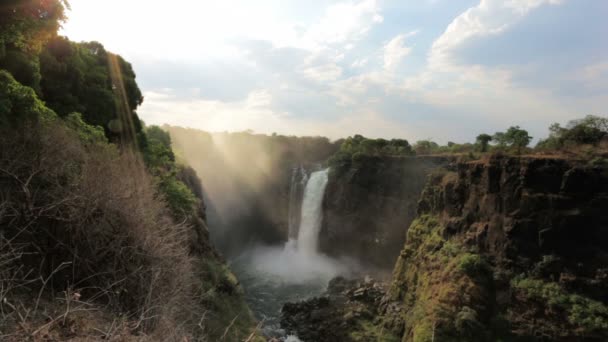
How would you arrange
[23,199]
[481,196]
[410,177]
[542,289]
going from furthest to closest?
Result: [410,177], [481,196], [542,289], [23,199]

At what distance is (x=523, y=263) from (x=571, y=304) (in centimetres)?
248

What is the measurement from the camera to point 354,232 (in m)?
40.1

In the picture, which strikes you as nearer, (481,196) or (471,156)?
(481,196)

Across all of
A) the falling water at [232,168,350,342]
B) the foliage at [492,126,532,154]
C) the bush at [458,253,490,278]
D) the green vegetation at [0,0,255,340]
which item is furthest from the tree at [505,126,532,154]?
the green vegetation at [0,0,255,340]

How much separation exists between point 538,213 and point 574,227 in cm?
147

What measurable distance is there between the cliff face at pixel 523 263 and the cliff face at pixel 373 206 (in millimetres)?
15741

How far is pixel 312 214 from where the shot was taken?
44.2 m

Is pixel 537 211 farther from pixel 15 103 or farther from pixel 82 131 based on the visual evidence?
pixel 15 103

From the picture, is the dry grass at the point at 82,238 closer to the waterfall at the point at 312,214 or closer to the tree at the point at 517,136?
the tree at the point at 517,136

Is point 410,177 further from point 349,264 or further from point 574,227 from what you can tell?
point 574,227

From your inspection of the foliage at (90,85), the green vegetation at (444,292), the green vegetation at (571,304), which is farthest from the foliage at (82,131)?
the green vegetation at (571,304)

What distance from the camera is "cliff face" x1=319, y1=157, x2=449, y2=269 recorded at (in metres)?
36.1

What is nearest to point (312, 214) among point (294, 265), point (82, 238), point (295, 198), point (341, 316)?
point (295, 198)

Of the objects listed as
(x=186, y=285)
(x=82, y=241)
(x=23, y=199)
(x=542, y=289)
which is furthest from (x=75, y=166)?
(x=542, y=289)
